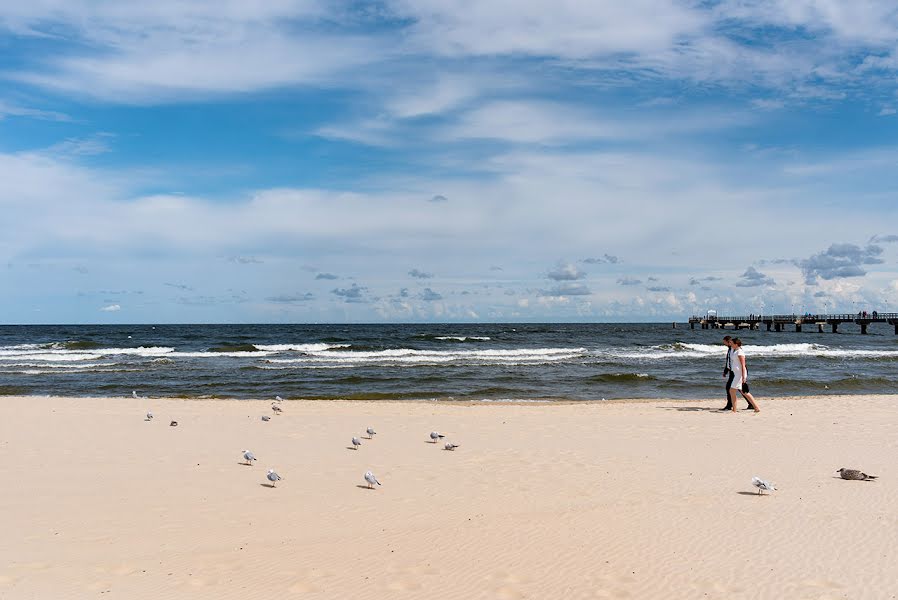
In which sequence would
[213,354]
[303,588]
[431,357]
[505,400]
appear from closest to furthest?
[303,588] < [505,400] < [431,357] < [213,354]

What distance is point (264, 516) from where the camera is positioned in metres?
6.92

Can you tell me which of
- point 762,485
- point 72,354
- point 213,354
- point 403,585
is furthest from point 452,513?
point 72,354

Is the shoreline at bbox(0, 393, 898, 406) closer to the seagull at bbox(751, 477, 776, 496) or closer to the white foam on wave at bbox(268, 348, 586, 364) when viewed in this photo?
the seagull at bbox(751, 477, 776, 496)

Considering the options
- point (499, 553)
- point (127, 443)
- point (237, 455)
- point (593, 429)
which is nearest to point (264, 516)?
point (499, 553)

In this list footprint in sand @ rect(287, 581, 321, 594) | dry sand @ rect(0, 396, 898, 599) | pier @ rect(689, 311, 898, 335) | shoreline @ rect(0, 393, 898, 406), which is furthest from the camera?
pier @ rect(689, 311, 898, 335)

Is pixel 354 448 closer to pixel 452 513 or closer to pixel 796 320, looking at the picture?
pixel 452 513

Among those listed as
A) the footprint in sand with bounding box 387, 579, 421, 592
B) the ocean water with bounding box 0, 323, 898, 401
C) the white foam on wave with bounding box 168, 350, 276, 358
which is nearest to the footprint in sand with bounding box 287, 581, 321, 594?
the footprint in sand with bounding box 387, 579, 421, 592

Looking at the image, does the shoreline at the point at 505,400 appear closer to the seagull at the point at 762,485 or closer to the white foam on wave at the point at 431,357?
the seagull at the point at 762,485

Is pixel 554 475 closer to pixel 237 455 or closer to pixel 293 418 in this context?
pixel 237 455

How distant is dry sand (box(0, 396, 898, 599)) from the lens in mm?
5234

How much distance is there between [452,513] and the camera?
22.9ft

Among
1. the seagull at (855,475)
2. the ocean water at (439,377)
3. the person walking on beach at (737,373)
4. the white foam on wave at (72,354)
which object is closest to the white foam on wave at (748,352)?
the ocean water at (439,377)

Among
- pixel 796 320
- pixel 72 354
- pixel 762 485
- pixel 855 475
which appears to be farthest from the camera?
pixel 796 320

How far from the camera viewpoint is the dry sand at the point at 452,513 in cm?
523
